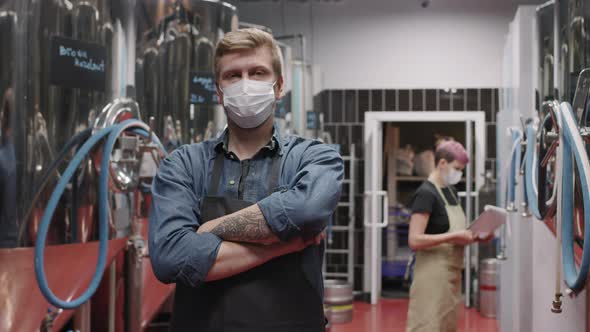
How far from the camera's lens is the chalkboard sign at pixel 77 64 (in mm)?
2326

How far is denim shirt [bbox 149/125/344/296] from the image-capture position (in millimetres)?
1600

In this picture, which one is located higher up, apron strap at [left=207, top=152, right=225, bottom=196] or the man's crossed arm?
apron strap at [left=207, top=152, right=225, bottom=196]

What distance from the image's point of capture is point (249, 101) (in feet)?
5.70

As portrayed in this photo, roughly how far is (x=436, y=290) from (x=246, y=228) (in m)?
2.14

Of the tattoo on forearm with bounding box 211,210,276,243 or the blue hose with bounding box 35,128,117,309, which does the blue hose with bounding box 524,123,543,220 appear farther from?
the blue hose with bounding box 35,128,117,309

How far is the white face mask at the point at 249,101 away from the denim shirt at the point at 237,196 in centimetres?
7

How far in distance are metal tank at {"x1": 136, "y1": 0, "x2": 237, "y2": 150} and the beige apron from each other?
131 cm

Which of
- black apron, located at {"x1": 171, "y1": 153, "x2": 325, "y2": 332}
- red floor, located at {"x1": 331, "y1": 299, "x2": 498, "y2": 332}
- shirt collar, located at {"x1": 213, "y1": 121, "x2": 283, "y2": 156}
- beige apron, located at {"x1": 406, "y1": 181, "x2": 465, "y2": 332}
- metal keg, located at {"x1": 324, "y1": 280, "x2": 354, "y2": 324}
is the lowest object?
red floor, located at {"x1": 331, "y1": 299, "x2": 498, "y2": 332}

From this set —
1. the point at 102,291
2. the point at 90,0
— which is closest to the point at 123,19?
the point at 90,0

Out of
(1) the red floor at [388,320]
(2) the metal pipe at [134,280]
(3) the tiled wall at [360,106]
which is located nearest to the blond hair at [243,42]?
(2) the metal pipe at [134,280]

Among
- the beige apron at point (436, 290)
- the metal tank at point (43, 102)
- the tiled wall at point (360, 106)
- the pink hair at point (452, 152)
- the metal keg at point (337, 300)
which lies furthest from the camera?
the tiled wall at point (360, 106)

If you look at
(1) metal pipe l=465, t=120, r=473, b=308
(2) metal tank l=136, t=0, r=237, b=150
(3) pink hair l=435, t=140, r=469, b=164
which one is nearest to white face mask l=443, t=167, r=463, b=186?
(3) pink hair l=435, t=140, r=469, b=164

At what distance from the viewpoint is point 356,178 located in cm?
783

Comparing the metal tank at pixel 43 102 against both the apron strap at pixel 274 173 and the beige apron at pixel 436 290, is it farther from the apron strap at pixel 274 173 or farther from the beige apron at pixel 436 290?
the beige apron at pixel 436 290
